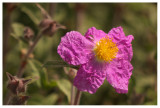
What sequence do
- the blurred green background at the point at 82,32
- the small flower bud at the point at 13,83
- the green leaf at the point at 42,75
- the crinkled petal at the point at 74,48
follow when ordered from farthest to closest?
the blurred green background at the point at 82,32 < the green leaf at the point at 42,75 < the small flower bud at the point at 13,83 < the crinkled petal at the point at 74,48

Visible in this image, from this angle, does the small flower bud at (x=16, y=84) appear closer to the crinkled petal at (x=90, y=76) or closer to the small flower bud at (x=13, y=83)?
the small flower bud at (x=13, y=83)

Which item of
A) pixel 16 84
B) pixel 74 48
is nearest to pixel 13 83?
pixel 16 84

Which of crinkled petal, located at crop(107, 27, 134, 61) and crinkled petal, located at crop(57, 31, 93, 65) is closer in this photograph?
crinkled petal, located at crop(57, 31, 93, 65)

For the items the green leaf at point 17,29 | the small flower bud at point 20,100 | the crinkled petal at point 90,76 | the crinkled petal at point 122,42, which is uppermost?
the crinkled petal at point 122,42

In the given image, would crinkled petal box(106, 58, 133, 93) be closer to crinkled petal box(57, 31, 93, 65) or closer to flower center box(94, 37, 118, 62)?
flower center box(94, 37, 118, 62)

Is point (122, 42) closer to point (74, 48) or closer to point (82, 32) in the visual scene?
point (74, 48)

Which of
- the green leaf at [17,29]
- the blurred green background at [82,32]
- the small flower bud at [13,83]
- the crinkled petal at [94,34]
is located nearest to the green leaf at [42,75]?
the blurred green background at [82,32]

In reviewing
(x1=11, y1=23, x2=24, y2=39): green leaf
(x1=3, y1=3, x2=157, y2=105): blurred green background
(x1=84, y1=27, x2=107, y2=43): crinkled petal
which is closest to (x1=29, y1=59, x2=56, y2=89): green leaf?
(x1=3, y1=3, x2=157, y2=105): blurred green background
